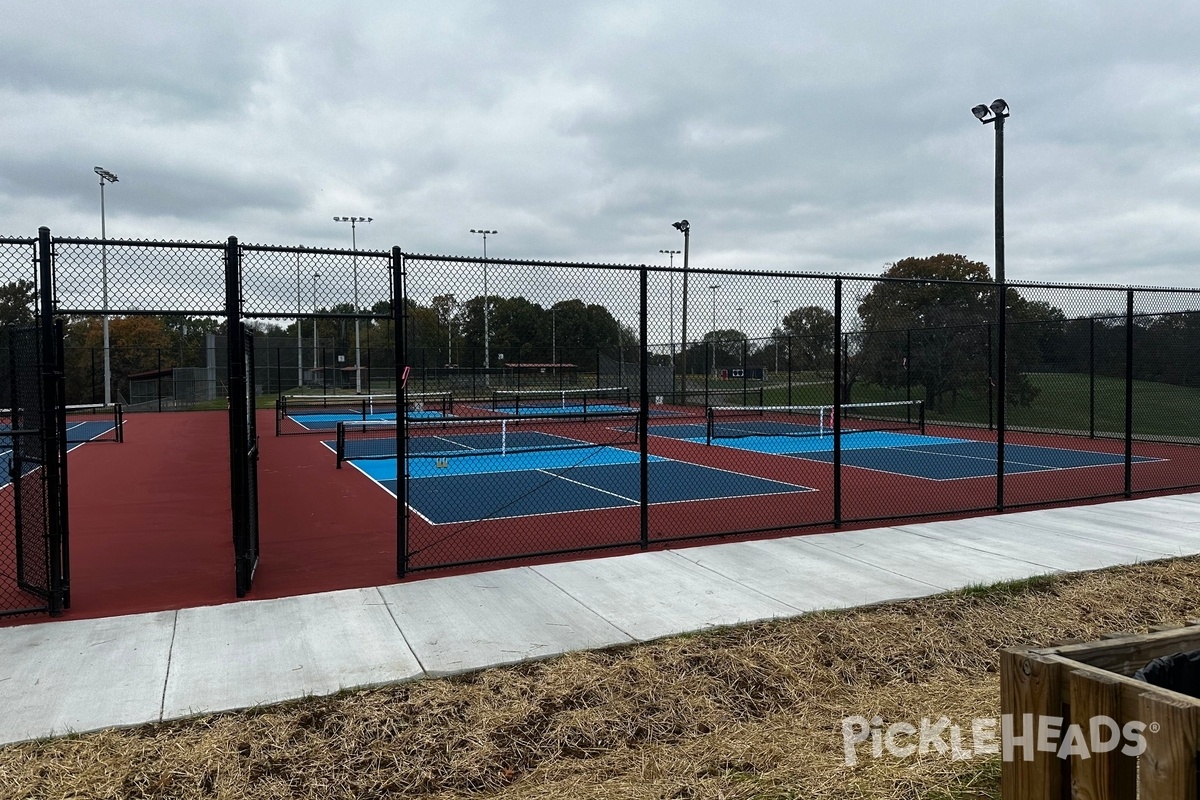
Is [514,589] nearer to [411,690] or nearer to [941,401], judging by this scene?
[411,690]

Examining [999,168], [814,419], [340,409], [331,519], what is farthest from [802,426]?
[340,409]

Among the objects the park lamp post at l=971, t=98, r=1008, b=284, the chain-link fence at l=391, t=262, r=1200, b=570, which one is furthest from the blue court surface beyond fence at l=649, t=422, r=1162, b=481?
the park lamp post at l=971, t=98, r=1008, b=284

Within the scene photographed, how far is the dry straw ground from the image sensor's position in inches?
136

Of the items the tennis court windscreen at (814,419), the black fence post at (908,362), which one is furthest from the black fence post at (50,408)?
the black fence post at (908,362)

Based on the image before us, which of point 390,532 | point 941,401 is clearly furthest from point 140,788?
point 941,401

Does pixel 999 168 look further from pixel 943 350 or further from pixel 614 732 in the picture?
pixel 614 732

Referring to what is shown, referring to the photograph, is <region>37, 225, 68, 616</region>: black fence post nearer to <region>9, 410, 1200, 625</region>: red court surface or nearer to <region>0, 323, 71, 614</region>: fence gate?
<region>0, 323, 71, 614</region>: fence gate

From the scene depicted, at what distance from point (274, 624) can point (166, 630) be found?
649 millimetres

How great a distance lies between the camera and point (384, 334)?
32.9 m

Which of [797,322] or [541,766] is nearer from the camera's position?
[541,766]

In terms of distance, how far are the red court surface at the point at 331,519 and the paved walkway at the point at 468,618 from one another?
1.84 feet

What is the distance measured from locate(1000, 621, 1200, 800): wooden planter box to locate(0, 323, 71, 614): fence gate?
5548 mm

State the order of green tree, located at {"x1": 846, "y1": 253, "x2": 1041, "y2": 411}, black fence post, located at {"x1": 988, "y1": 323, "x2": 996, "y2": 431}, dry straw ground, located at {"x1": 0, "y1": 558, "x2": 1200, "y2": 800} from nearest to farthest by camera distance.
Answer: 1. dry straw ground, located at {"x1": 0, "y1": 558, "x2": 1200, "y2": 800}
2. black fence post, located at {"x1": 988, "y1": 323, "x2": 996, "y2": 431}
3. green tree, located at {"x1": 846, "y1": 253, "x2": 1041, "y2": 411}

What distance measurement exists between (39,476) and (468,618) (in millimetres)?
3156
